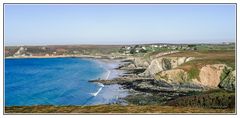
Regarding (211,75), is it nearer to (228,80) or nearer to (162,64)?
(228,80)

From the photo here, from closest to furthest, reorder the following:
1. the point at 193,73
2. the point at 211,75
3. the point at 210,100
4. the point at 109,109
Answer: the point at 109,109 < the point at 210,100 < the point at 211,75 < the point at 193,73

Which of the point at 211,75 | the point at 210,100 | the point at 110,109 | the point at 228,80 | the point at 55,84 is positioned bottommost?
the point at 110,109

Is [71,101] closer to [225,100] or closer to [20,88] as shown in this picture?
[20,88]

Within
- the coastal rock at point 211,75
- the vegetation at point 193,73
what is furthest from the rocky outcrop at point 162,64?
the coastal rock at point 211,75

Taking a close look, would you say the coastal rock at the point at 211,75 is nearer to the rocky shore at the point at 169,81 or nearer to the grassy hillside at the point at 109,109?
the rocky shore at the point at 169,81

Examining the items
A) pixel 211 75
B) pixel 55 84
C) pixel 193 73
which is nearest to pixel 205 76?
pixel 211 75

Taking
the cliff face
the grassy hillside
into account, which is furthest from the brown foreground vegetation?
the cliff face
